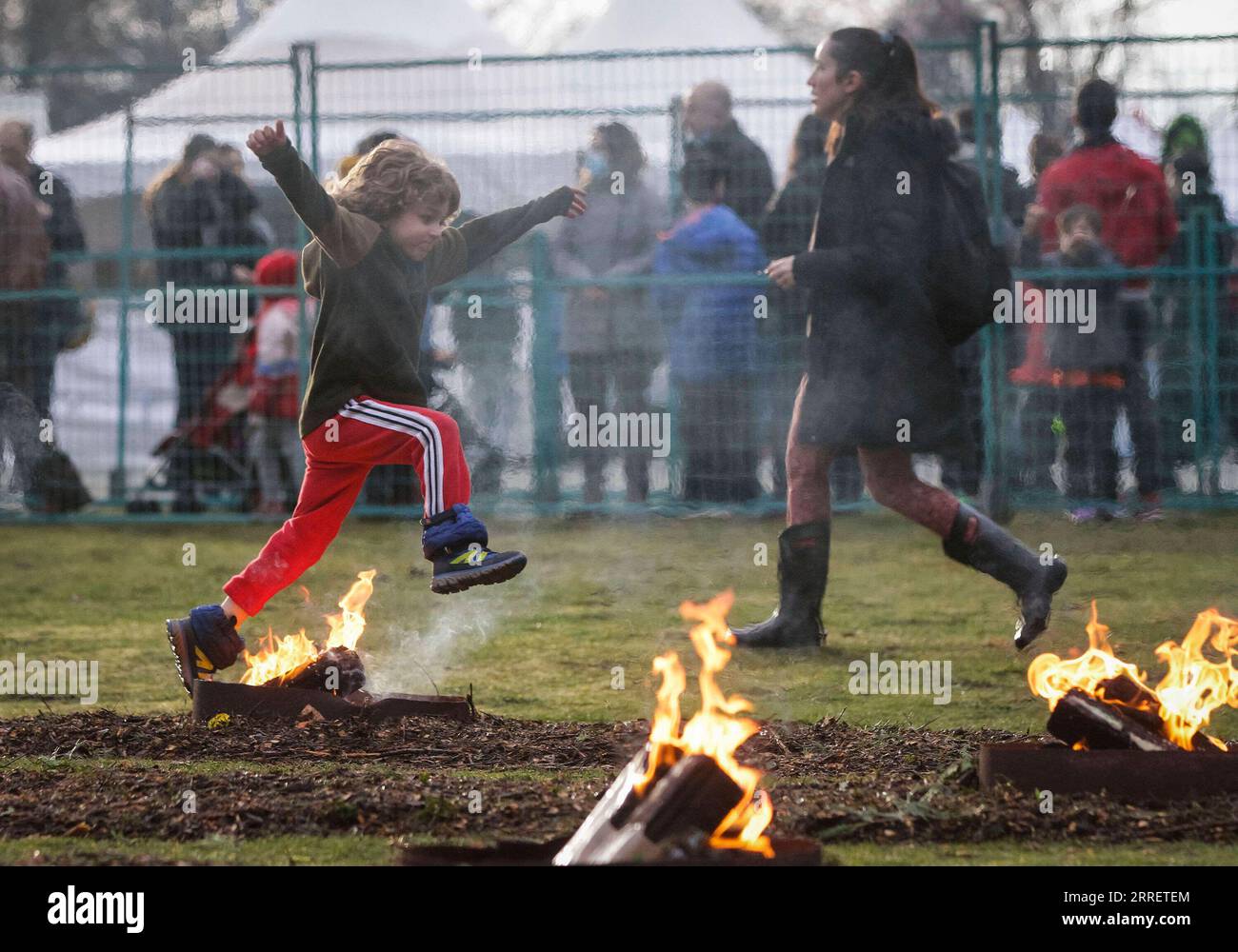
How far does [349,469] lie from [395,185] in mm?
953

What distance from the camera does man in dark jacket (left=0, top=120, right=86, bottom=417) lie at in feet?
39.0

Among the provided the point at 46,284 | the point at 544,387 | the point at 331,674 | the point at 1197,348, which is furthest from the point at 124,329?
the point at 331,674

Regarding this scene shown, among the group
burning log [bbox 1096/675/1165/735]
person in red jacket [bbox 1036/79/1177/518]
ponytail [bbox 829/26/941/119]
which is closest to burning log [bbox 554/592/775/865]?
burning log [bbox 1096/675/1165/735]

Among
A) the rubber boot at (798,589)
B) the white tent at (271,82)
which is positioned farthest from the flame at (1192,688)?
the white tent at (271,82)

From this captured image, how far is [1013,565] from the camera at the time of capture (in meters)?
6.73

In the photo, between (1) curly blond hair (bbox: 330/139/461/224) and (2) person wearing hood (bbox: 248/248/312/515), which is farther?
(2) person wearing hood (bbox: 248/248/312/515)

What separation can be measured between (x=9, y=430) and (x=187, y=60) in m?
2.73

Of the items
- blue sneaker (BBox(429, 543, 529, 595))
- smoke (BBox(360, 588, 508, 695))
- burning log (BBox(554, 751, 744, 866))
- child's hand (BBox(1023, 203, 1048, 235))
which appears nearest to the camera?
burning log (BBox(554, 751, 744, 866))

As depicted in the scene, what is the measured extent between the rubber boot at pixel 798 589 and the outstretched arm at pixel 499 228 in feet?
5.87

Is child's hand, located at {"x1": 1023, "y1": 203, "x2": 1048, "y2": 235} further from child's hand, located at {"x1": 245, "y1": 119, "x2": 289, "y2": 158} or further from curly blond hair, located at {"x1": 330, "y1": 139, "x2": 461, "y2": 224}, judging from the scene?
child's hand, located at {"x1": 245, "y1": 119, "x2": 289, "y2": 158}

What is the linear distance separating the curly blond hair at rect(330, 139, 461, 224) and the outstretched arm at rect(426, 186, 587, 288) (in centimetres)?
35

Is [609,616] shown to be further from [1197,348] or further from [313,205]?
[1197,348]

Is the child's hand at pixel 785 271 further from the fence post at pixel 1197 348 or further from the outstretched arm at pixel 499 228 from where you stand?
the fence post at pixel 1197 348
